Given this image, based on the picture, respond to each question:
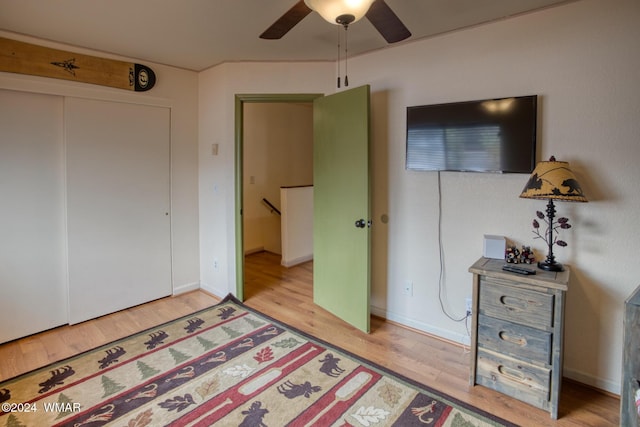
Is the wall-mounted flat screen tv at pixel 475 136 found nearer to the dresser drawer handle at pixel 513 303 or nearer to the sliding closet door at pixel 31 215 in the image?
the dresser drawer handle at pixel 513 303

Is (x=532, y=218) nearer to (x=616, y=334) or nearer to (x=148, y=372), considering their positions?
(x=616, y=334)

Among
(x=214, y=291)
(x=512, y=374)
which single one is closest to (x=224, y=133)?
(x=214, y=291)

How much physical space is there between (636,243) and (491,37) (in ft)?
5.15

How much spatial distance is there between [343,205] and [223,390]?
1.64m

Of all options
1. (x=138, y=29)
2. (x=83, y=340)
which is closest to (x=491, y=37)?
(x=138, y=29)

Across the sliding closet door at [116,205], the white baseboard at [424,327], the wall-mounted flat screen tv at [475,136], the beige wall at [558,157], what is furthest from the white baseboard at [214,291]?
the wall-mounted flat screen tv at [475,136]

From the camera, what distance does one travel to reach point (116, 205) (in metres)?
3.16

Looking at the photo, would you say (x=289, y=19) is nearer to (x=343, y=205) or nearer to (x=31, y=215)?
(x=343, y=205)

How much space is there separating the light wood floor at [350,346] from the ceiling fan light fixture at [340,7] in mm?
2122

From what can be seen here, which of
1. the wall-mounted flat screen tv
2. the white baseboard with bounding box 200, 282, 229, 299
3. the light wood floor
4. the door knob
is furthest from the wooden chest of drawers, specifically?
the white baseboard with bounding box 200, 282, 229, 299

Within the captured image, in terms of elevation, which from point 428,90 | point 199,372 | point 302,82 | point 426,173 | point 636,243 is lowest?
point 199,372

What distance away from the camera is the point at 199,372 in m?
2.26

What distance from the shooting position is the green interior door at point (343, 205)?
2742mm

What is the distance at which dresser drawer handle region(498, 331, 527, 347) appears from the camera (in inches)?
76.7
